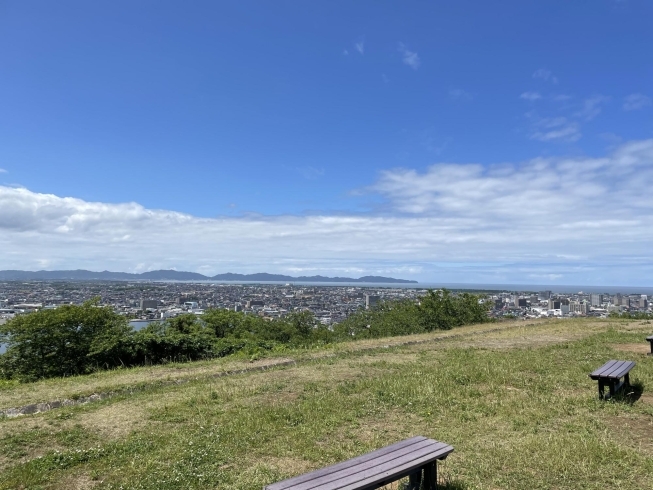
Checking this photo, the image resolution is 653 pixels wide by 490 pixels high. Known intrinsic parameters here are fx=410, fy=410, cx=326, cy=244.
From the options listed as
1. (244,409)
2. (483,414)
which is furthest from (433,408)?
(244,409)

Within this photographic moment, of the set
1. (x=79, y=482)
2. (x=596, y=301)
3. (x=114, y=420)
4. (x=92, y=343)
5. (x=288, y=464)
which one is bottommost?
(x=92, y=343)

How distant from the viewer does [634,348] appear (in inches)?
488

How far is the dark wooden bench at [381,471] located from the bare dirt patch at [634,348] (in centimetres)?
1094

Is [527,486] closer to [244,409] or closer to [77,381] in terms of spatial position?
[244,409]

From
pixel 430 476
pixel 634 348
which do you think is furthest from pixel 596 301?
pixel 430 476

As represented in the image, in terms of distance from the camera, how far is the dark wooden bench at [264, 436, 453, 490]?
10.7ft

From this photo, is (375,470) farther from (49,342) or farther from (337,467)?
(49,342)

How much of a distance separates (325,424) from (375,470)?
2660 mm

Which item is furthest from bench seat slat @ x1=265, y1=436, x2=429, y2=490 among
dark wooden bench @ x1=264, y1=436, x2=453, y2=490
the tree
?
the tree

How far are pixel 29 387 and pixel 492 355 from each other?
11.9 m

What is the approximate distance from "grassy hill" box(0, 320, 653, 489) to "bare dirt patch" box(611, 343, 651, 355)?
130cm

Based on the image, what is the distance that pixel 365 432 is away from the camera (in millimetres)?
5738

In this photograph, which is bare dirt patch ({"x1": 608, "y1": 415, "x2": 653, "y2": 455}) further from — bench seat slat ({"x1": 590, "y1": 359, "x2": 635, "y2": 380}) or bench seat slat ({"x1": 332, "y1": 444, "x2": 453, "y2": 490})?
bench seat slat ({"x1": 332, "y1": 444, "x2": 453, "y2": 490})

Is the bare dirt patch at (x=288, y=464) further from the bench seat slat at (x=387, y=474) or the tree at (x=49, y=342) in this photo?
the tree at (x=49, y=342)
